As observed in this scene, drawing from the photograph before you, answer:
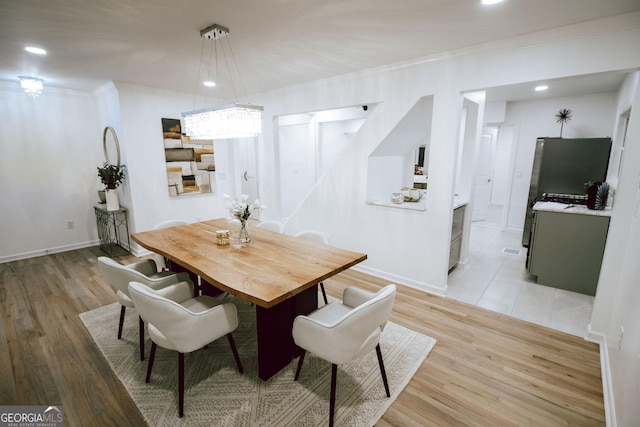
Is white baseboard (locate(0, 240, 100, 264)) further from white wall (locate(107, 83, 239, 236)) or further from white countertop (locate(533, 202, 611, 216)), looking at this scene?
white countertop (locate(533, 202, 611, 216))

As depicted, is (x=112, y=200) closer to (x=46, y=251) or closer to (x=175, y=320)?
(x=46, y=251)

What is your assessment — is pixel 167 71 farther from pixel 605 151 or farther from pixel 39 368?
pixel 605 151

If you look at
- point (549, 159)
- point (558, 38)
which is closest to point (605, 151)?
point (549, 159)

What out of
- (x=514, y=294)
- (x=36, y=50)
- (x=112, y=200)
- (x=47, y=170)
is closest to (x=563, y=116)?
(x=514, y=294)

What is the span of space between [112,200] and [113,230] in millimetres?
821

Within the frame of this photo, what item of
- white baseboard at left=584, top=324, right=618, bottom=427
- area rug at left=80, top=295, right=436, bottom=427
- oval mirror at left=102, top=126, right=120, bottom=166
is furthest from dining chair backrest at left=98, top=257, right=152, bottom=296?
white baseboard at left=584, top=324, right=618, bottom=427

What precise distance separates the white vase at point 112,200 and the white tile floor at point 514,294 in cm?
468

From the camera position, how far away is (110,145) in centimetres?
436

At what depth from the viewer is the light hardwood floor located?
1716 millimetres

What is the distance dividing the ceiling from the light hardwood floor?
2.44 m

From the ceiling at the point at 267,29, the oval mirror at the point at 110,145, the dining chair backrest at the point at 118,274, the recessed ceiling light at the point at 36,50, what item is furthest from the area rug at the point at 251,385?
the oval mirror at the point at 110,145

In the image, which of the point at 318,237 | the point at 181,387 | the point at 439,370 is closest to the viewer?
the point at 181,387

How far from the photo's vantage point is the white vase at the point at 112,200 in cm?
412

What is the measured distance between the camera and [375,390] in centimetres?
188
